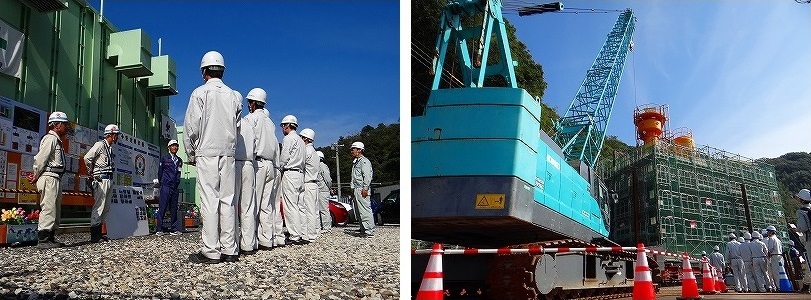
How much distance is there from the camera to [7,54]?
15.9ft

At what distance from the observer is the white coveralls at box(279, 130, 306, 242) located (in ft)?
21.2

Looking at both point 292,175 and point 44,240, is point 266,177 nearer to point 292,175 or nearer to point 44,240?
point 292,175

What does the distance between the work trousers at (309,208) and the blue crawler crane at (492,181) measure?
144 cm

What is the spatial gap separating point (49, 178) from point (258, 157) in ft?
6.00

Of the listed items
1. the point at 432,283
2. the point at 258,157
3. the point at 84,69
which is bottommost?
the point at 432,283

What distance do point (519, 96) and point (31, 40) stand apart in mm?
4613

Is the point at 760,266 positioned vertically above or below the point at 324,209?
below

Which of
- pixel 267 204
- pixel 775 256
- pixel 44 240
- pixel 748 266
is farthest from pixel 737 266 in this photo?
pixel 44 240

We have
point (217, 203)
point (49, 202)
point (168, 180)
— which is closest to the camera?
point (217, 203)

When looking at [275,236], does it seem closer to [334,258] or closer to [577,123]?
[334,258]

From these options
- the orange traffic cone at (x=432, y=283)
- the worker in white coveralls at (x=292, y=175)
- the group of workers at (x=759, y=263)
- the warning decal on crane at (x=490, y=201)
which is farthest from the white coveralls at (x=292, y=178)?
the group of workers at (x=759, y=263)

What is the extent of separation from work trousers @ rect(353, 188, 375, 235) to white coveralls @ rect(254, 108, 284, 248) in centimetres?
112

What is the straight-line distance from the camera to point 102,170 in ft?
19.1

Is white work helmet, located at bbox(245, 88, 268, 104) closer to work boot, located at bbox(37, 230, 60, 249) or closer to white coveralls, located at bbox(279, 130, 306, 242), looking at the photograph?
white coveralls, located at bbox(279, 130, 306, 242)
